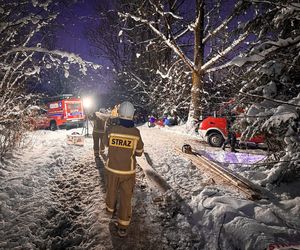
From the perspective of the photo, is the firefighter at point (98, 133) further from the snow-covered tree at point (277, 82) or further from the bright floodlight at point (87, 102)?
the snow-covered tree at point (277, 82)

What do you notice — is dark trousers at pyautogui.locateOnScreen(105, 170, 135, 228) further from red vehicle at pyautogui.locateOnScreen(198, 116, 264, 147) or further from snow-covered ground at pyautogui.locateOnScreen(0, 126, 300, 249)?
red vehicle at pyautogui.locateOnScreen(198, 116, 264, 147)

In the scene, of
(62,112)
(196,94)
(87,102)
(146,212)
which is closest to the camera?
(146,212)

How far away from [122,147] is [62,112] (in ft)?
56.2

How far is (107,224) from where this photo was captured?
4.82 m

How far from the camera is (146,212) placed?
538 centimetres

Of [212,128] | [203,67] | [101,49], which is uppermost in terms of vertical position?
[101,49]

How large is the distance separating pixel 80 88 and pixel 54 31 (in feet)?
132

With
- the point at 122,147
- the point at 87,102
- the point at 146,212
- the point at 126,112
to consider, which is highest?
the point at 126,112

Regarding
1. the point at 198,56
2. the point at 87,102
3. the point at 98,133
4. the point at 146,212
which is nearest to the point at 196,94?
the point at 198,56

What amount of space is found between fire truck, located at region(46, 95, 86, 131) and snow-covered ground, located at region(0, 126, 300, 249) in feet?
41.8

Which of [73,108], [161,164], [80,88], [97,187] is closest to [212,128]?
[161,164]

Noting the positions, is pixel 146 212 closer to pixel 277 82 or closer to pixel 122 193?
pixel 122 193

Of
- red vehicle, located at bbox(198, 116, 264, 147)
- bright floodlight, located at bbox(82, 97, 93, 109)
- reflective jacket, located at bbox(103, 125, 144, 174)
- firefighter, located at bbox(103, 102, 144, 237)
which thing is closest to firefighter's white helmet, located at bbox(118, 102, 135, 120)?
firefighter, located at bbox(103, 102, 144, 237)

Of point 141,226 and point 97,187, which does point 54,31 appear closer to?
point 97,187
